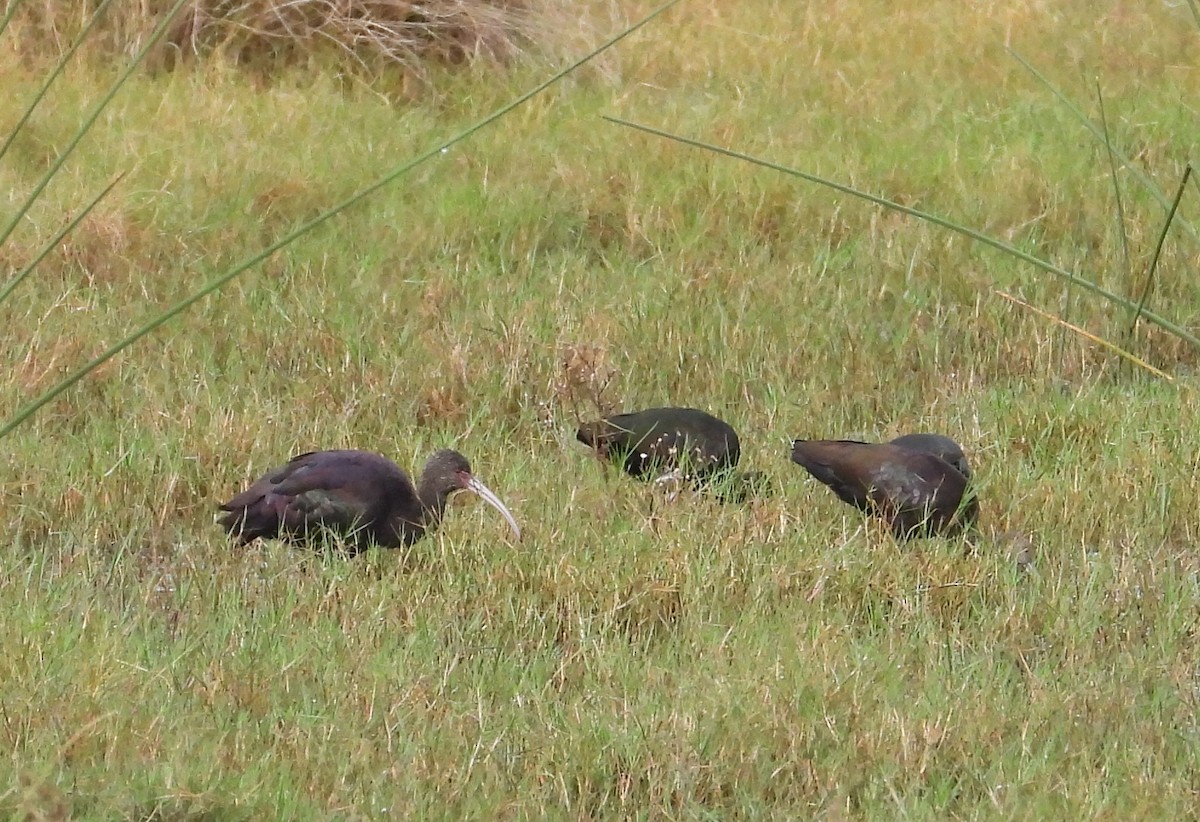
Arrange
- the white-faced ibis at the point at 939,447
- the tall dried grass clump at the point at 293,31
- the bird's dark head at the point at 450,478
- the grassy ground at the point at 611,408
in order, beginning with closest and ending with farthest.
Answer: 1. the grassy ground at the point at 611,408
2. the bird's dark head at the point at 450,478
3. the white-faced ibis at the point at 939,447
4. the tall dried grass clump at the point at 293,31

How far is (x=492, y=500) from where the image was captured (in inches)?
179

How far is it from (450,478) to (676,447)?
2.16ft

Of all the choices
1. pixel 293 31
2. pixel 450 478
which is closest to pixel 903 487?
pixel 450 478

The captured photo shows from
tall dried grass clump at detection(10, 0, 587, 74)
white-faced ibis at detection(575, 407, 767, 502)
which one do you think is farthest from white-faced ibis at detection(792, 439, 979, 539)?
tall dried grass clump at detection(10, 0, 587, 74)

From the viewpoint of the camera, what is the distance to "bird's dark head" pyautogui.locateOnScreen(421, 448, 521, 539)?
15.3ft

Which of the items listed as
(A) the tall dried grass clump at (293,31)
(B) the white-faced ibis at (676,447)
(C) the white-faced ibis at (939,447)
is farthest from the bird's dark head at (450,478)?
(A) the tall dried grass clump at (293,31)

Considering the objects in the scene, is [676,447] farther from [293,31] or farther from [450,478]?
[293,31]

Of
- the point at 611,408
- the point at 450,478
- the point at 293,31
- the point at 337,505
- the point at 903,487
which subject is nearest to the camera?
the point at 337,505

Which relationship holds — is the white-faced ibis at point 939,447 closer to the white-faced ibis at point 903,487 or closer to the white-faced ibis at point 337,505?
the white-faced ibis at point 903,487

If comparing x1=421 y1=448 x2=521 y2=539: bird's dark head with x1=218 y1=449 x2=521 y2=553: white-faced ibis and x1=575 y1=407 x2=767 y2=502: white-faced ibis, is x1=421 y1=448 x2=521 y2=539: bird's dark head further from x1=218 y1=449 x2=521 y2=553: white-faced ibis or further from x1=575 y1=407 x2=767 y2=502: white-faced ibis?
x1=575 y1=407 x2=767 y2=502: white-faced ibis

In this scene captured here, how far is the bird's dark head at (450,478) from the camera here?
184 inches

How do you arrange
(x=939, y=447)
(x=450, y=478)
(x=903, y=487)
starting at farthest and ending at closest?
1. (x=939, y=447)
2. (x=450, y=478)
3. (x=903, y=487)

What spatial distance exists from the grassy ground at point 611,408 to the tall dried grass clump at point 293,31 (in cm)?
24

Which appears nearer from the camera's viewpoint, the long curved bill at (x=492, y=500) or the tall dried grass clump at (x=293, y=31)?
the long curved bill at (x=492, y=500)
